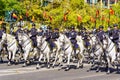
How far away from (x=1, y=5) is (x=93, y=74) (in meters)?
23.6

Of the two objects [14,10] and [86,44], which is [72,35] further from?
[14,10]

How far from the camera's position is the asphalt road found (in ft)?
65.4

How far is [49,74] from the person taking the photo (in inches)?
842

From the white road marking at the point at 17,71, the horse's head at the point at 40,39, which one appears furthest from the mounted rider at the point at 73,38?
the white road marking at the point at 17,71

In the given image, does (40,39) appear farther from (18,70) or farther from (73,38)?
(18,70)

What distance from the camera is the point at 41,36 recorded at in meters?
24.0

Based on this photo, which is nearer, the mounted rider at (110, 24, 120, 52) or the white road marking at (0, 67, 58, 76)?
the white road marking at (0, 67, 58, 76)

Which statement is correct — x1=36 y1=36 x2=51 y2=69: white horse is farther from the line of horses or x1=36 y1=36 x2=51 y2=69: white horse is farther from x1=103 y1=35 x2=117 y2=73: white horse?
x1=103 y1=35 x2=117 y2=73: white horse

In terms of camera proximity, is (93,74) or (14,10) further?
(14,10)

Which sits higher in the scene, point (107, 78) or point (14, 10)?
point (14, 10)

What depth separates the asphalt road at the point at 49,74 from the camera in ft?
65.4

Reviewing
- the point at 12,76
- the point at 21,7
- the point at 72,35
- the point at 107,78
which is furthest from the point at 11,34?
the point at 21,7

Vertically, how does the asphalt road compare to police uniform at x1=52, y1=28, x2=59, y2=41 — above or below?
below

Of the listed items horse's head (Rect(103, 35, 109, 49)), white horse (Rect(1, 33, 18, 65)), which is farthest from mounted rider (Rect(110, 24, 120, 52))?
white horse (Rect(1, 33, 18, 65))
